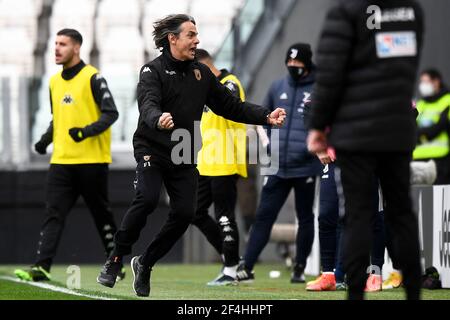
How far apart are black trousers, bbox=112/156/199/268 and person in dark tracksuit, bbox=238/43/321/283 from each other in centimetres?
238

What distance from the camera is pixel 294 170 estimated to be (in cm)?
1077

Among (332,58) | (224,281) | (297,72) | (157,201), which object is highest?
(297,72)

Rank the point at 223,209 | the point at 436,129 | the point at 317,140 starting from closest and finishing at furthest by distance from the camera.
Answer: the point at 317,140, the point at 223,209, the point at 436,129

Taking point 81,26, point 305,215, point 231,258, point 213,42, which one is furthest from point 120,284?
point 81,26

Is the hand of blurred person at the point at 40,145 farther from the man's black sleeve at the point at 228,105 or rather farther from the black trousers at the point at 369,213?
the black trousers at the point at 369,213

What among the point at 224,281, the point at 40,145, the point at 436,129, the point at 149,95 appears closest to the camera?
the point at 149,95

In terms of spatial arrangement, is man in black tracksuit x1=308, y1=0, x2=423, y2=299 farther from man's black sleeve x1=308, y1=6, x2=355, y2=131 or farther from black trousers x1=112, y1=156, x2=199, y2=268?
black trousers x1=112, y1=156, x2=199, y2=268

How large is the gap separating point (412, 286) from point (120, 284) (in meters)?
4.08

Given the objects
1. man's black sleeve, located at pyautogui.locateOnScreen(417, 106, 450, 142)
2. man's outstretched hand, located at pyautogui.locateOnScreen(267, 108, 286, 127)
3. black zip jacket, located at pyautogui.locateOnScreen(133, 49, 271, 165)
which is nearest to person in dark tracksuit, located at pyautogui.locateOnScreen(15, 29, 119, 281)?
black zip jacket, located at pyautogui.locateOnScreen(133, 49, 271, 165)

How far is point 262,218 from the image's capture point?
10953 millimetres

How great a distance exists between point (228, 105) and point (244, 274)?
2.75 m

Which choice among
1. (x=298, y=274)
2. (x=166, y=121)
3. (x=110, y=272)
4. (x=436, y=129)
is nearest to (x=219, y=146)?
(x=298, y=274)

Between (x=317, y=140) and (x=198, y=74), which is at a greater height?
(x=198, y=74)

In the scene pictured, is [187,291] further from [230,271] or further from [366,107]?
[366,107]
